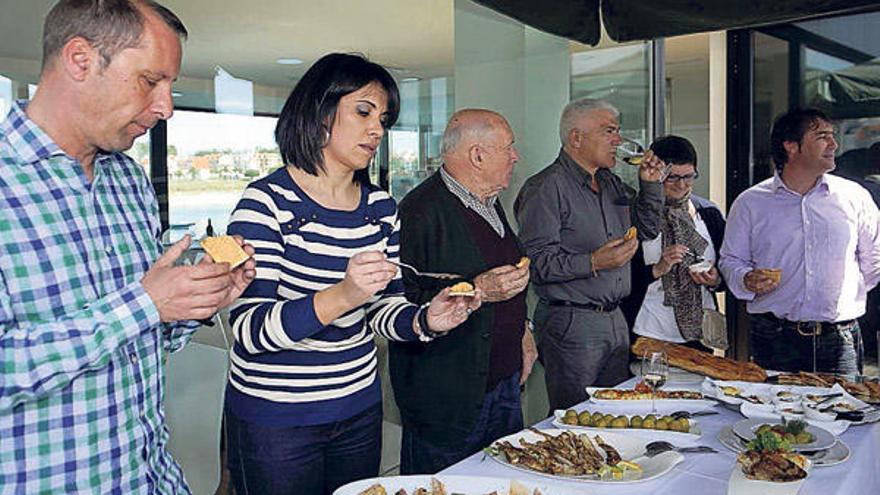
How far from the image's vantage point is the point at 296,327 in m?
1.52

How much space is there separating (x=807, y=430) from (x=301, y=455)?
41.9 inches

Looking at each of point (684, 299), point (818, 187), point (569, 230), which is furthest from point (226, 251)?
point (818, 187)

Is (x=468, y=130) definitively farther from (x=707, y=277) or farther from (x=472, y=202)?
(x=707, y=277)

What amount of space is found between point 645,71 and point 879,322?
1.90 meters

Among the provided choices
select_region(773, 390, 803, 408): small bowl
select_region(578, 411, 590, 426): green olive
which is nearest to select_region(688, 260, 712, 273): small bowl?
select_region(773, 390, 803, 408): small bowl

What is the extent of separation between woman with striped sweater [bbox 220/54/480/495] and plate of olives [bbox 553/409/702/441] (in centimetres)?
34

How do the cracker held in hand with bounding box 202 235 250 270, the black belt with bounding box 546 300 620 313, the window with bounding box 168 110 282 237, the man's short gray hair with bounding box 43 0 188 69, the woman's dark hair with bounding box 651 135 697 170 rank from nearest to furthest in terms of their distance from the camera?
the man's short gray hair with bounding box 43 0 188 69
the cracker held in hand with bounding box 202 235 250 270
the window with bounding box 168 110 282 237
the black belt with bounding box 546 300 620 313
the woman's dark hair with bounding box 651 135 697 170

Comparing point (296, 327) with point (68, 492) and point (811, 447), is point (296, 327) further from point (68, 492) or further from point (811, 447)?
point (811, 447)

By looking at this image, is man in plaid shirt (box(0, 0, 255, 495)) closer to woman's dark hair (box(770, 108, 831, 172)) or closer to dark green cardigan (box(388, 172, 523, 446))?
dark green cardigan (box(388, 172, 523, 446))

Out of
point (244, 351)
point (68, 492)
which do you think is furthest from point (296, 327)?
point (68, 492)

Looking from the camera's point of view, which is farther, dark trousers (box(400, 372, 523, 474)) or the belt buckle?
the belt buckle

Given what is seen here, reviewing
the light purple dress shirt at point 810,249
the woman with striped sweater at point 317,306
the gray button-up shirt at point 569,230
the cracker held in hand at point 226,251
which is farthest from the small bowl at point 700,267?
the cracker held in hand at point 226,251

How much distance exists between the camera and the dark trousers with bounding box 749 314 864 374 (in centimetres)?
302

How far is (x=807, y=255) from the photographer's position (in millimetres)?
3074
